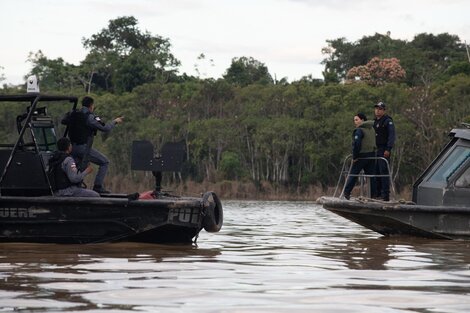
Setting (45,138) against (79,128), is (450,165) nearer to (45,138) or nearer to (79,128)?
(79,128)

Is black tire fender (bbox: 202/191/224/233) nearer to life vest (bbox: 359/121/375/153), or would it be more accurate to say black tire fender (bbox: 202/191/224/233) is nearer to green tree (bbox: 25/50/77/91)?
life vest (bbox: 359/121/375/153)

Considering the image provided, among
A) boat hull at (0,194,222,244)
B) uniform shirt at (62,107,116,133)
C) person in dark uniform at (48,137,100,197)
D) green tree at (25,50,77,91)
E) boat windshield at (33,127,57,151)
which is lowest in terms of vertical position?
boat hull at (0,194,222,244)

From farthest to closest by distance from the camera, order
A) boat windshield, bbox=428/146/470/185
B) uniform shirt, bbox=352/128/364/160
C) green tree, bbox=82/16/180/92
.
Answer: green tree, bbox=82/16/180/92 < uniform shirt, bbox=352/128/364/160 < boat windshield, bbox=428/146/470/185

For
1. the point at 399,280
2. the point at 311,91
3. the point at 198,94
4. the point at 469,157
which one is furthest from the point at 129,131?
the point at 399,280

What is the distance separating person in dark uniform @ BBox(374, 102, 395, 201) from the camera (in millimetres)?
17062

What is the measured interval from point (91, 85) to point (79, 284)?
67697 millimetres

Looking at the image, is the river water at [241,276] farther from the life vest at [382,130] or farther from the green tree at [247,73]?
the green tree at [247,73]

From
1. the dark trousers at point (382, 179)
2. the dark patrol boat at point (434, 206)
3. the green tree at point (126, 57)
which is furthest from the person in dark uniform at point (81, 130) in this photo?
the green tree at point (126, 57)

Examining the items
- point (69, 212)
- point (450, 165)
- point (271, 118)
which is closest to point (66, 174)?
point (69, 212)

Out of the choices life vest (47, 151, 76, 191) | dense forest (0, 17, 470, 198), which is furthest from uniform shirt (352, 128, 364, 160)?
dense forest (0, 17, 470, 198)

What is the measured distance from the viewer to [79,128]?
14961mm

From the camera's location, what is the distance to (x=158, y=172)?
14812mm

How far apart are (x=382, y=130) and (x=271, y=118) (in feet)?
153

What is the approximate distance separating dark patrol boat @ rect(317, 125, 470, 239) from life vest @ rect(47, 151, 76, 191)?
4359 millimetres
